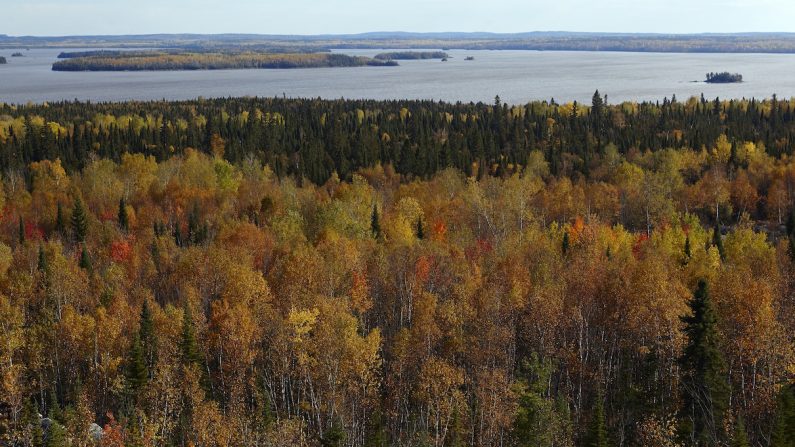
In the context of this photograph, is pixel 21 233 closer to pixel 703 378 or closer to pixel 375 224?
pixel 375 224

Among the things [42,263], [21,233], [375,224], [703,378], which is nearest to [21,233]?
[21,233]

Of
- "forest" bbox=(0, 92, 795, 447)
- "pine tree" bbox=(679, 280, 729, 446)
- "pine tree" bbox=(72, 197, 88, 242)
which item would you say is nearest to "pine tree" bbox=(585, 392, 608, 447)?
"forest" bbox=(0, 92, 795, 447)

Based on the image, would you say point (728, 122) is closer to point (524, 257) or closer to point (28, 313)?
point (524, 257)

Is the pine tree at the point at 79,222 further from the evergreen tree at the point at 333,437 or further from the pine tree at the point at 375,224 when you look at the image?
the evergreen tree at the point at 333,437

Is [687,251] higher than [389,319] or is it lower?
higher

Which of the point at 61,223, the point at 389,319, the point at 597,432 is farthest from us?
the point at 61,223

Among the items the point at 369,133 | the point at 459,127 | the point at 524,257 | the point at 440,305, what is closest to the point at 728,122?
the point at 459,127

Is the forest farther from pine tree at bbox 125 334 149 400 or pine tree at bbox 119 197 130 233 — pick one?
pine tree at bbox 119 197 130 233
